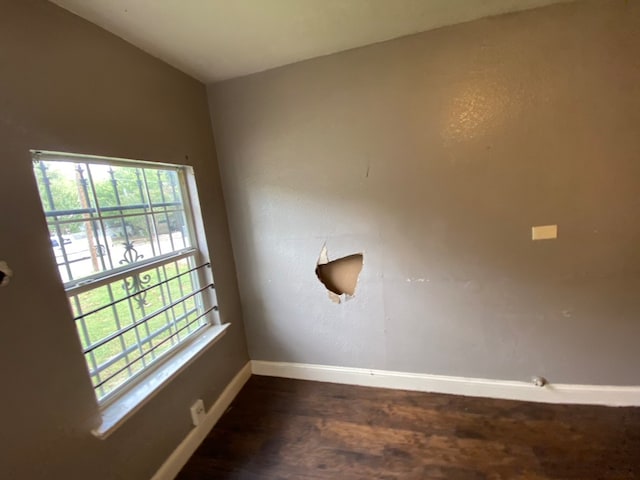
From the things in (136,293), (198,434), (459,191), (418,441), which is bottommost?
(418,441)

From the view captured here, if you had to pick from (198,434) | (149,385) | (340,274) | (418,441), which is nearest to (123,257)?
(149,385)

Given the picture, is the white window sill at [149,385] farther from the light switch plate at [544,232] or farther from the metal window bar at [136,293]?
the light switch plate at [544,232]

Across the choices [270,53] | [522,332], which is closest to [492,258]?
[522,332]

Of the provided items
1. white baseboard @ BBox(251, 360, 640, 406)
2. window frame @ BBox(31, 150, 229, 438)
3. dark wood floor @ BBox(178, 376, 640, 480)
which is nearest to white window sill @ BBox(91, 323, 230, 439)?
window frame @ BBox(31, 150, 229, 438)

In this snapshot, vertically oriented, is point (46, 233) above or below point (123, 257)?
above

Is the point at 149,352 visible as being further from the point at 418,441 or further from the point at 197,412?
the point at 418,441

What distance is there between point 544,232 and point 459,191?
0.53 metres

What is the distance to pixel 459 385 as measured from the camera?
1968 mm

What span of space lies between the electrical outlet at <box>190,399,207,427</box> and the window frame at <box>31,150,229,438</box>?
28 cm

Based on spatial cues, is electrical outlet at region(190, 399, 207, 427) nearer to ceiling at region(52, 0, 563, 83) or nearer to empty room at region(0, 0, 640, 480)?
empty room at region(0, 0, 640, 480)

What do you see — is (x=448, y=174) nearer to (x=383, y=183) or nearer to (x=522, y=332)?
(x=383, y=183)

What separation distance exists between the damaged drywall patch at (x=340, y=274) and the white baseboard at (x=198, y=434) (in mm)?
1015

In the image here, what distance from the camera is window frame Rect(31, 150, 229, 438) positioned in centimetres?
125

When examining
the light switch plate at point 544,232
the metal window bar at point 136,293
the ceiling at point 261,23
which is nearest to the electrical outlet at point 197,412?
the metal window bar at point 136,293
